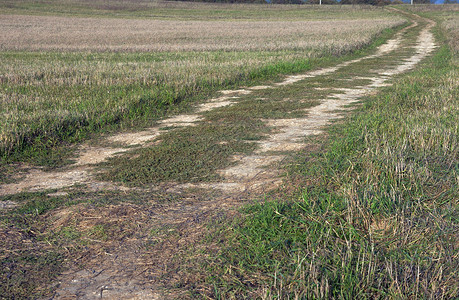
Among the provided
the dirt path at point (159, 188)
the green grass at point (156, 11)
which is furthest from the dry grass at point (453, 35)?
the green grass at point (156, 11)

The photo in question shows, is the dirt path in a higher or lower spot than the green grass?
lower

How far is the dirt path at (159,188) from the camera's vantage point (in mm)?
3113

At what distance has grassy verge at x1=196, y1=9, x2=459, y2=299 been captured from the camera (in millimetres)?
2766

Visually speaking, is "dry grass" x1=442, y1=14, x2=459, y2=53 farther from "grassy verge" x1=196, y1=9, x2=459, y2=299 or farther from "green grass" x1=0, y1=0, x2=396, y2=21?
"green grass" x1=0, y1=0, x2=396, y2=21

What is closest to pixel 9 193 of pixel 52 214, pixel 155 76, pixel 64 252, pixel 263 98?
pixel 52 214

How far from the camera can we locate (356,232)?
11.2 feet

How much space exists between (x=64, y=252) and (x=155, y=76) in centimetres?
977

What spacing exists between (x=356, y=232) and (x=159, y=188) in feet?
7.87

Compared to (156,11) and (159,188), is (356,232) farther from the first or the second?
(156,11)

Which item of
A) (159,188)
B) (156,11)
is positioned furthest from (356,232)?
(156,11)

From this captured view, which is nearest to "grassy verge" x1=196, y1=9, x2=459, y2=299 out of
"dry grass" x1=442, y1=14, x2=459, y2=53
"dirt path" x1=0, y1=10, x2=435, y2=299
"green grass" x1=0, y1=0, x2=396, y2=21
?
"dirt path" x1=0, y1=10, x2=435, y2=299

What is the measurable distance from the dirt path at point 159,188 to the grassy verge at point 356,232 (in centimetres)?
43

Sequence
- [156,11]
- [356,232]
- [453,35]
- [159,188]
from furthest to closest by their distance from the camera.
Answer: [156,11]
[453,35]
[159,188]
[356,232]

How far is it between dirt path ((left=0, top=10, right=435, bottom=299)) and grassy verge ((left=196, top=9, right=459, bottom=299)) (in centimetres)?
43
